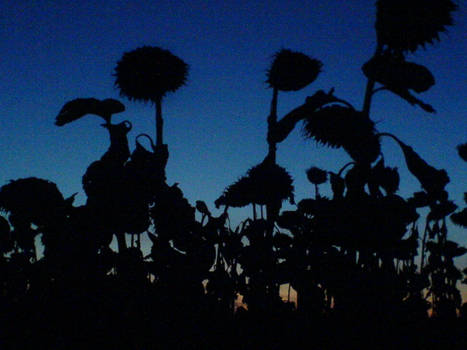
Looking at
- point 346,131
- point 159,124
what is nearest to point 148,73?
point 159,124

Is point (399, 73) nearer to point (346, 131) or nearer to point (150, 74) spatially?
point (346, 131)

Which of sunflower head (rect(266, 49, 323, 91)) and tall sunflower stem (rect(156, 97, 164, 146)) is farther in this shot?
tall sunflower stem (rect(156, 97, 164, 146))

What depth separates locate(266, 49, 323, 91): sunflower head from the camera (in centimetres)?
876

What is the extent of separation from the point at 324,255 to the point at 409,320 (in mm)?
964

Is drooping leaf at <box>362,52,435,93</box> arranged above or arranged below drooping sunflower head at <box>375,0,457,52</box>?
below

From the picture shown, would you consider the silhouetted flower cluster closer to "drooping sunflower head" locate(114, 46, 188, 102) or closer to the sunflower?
the sunflower

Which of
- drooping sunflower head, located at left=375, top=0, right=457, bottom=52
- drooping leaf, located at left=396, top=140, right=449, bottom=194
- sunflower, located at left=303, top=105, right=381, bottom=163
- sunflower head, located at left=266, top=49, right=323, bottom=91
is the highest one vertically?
sunflower head, located at left=266, top=49, right=323, bottom=91

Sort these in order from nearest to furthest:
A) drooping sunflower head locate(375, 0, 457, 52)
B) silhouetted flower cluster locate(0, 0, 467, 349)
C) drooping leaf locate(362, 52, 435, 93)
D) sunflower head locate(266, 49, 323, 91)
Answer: silhouetted flower cluster locate(0, 0, 467, 349)
drooping leaf locate(362, 52, 435, 93)
drooping sunflower head locate(375, 0, 457, 52)
sunflower head locate(266, 49, 323, 91)

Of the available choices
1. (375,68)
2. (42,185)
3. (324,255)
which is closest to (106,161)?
(42,185)

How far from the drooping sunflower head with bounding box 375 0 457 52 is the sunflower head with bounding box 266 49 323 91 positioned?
346cm

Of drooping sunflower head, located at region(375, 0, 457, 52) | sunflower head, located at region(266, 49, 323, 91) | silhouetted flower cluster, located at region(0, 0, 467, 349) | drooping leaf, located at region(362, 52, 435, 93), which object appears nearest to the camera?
silhouetted flower cluster, located at region(0, 0, 467, 349)

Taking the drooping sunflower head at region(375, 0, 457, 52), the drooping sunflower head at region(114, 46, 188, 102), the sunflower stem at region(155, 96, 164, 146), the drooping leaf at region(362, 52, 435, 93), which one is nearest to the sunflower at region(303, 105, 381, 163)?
the drooping leaf at region(362, 52, 435, 93)

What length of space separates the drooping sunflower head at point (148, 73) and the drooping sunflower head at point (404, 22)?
576 cm

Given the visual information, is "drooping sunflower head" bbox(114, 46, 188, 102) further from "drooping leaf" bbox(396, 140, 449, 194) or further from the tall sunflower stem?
"drooping leaf" bbox(396, 140, 449, 194)
